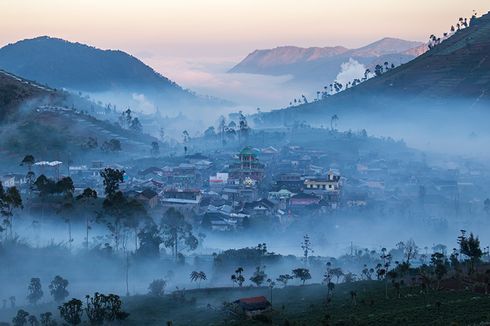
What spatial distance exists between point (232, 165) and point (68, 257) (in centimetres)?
5386

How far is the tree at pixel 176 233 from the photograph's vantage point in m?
70.8

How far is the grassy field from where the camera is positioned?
38.3 meters

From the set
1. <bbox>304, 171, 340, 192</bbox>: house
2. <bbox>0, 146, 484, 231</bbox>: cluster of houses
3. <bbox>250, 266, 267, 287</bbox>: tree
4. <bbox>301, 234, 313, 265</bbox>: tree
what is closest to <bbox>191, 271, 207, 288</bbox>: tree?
<bbox>250, 266, 267, 287</bbox>: tree

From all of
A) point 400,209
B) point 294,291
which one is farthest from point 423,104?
point 294,291

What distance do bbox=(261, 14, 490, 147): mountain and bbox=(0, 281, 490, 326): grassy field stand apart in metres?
110

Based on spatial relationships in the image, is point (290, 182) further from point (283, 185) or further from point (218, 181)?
point (218, 181)

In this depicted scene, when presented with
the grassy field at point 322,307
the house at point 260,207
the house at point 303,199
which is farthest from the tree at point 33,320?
the house at point 303,199

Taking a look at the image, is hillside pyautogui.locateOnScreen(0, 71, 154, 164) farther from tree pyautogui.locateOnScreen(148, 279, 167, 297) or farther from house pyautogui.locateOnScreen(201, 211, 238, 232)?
tree pyautogui.locateOnScreen(148, 279, 167, 297)

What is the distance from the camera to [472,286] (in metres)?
46.8

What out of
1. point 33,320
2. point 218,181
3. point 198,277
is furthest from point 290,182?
point 33,320

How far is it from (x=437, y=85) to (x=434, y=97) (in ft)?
16.9

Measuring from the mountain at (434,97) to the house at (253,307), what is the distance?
115718mm

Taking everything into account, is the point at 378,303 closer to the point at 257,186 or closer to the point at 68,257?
the point at 68,257

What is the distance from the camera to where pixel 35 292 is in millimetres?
55250
